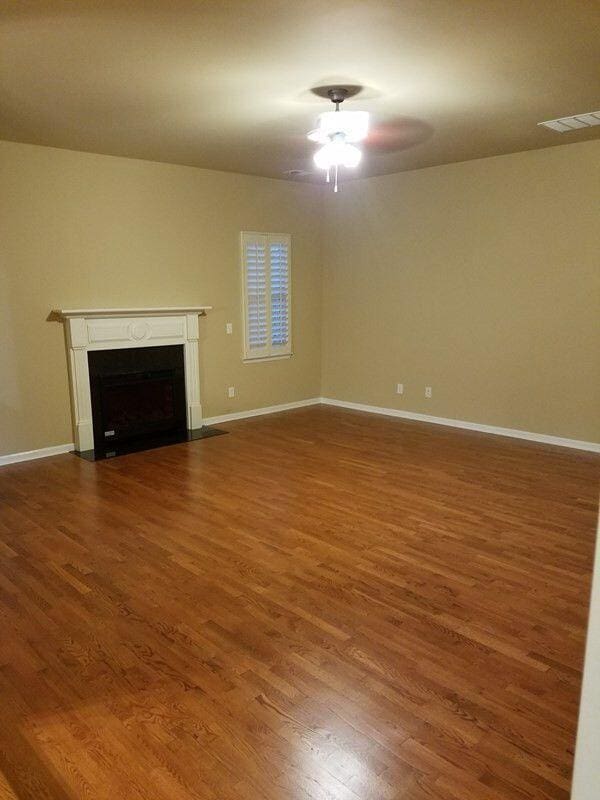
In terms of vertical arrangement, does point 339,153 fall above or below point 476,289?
above

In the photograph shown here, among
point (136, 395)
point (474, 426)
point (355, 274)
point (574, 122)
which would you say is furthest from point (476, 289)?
point (136, 395)

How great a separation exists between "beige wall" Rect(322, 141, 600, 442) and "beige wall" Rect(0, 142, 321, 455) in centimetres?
85

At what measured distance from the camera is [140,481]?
473 centimetres

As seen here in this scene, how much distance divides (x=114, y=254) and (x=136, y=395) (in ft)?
4.62

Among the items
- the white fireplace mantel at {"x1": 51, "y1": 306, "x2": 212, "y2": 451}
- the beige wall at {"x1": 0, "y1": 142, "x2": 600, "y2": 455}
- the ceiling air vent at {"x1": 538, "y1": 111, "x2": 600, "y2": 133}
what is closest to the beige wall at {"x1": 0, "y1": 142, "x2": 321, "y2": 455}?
the beige wall at {"x1": 0, "y1": 142, "x2": 600, "y2": 455}

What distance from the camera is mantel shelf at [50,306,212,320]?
Result: 521cm

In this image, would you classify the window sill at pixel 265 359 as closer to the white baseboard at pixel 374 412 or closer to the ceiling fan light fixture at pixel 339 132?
the white baseboard at pixel 374 412

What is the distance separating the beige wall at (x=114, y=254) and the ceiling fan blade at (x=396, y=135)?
1.90 metres

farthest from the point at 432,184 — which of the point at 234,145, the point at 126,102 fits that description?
the point at 126,102

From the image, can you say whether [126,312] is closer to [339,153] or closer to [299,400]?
[339,153]

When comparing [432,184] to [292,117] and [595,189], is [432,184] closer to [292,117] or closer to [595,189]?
[595,189]

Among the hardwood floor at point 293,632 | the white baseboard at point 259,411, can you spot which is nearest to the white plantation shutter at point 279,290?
the white baseboard at point 259,411

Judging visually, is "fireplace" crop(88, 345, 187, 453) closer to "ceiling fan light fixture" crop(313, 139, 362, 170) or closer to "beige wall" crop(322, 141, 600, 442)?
"beige wall" crop(322, 141, 600, 442)

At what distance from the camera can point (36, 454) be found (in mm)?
5328
